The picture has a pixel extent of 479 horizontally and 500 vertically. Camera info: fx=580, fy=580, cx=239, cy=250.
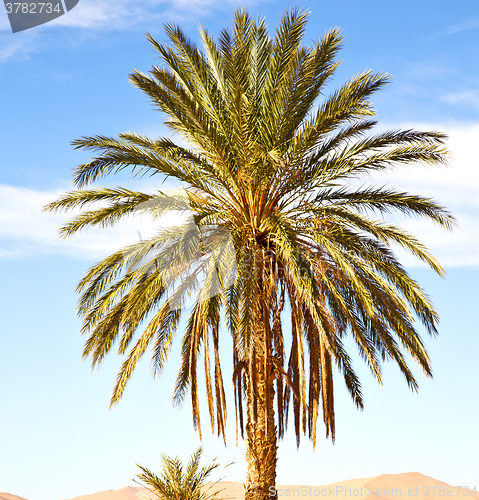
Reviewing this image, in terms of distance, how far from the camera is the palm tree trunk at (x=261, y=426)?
11.9 metres

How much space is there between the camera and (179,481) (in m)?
13.2

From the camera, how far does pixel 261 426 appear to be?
12.1 meters

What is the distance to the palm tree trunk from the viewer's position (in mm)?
11875

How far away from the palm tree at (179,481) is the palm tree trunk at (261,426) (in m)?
1.47

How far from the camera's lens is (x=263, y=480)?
11.9 metres

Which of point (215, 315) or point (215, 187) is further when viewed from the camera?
point (215, 187)

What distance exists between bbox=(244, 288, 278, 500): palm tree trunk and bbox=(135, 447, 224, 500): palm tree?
1469 millimetres

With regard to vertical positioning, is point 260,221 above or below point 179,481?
above

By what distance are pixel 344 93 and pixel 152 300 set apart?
589 cm

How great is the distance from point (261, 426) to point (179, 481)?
2.65 m

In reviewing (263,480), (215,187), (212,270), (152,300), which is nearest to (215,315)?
(212,270)

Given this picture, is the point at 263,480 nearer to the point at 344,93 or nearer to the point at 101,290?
the point at 101,290

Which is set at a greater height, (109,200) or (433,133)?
(433,133)

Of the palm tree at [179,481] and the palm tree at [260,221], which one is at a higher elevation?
the palm tree at [260,221]
